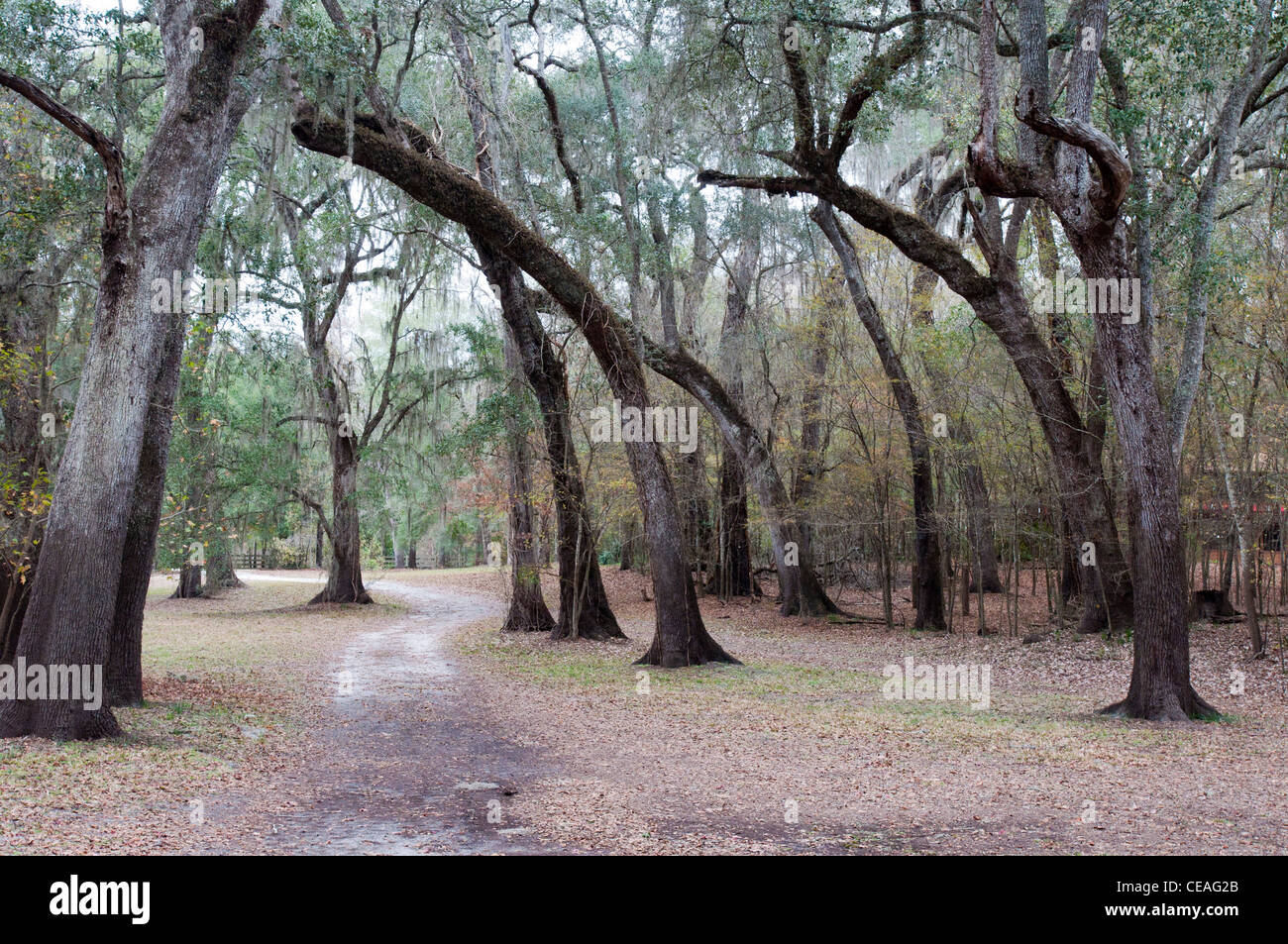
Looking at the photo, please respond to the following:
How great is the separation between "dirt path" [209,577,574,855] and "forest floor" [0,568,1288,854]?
0.03 m

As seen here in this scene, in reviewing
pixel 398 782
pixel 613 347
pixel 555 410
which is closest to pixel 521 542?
pixel 555 410

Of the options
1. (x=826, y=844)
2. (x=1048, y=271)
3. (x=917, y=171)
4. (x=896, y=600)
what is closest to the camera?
(x=826, y=844)

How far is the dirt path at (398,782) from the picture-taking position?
501 cm

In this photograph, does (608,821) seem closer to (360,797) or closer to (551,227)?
(360,797)

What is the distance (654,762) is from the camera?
23.1 feet

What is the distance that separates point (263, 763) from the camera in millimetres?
6801

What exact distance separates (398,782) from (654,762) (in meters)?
1.90

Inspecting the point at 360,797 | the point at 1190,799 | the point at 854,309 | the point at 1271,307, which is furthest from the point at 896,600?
the point at 360,797

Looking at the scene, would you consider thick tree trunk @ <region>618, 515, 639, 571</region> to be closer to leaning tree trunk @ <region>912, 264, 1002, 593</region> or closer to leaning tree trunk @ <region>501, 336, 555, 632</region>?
leaning tree trunk @ <region>501, 336, 555, 632</region>

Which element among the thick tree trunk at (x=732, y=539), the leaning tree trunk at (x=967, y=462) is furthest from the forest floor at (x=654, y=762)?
the thick tree trunk at (x=732, y=539)

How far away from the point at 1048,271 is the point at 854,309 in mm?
3689

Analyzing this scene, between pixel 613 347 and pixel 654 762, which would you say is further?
pixel 613 347

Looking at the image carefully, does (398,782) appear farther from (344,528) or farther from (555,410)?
(344,528)

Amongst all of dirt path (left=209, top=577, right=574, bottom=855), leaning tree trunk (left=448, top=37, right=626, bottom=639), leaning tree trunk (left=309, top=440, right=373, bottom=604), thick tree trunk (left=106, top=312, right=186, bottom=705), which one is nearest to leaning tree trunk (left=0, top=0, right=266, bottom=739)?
thick tree trunk (left=106, top=312, right=186, bottom=705)
